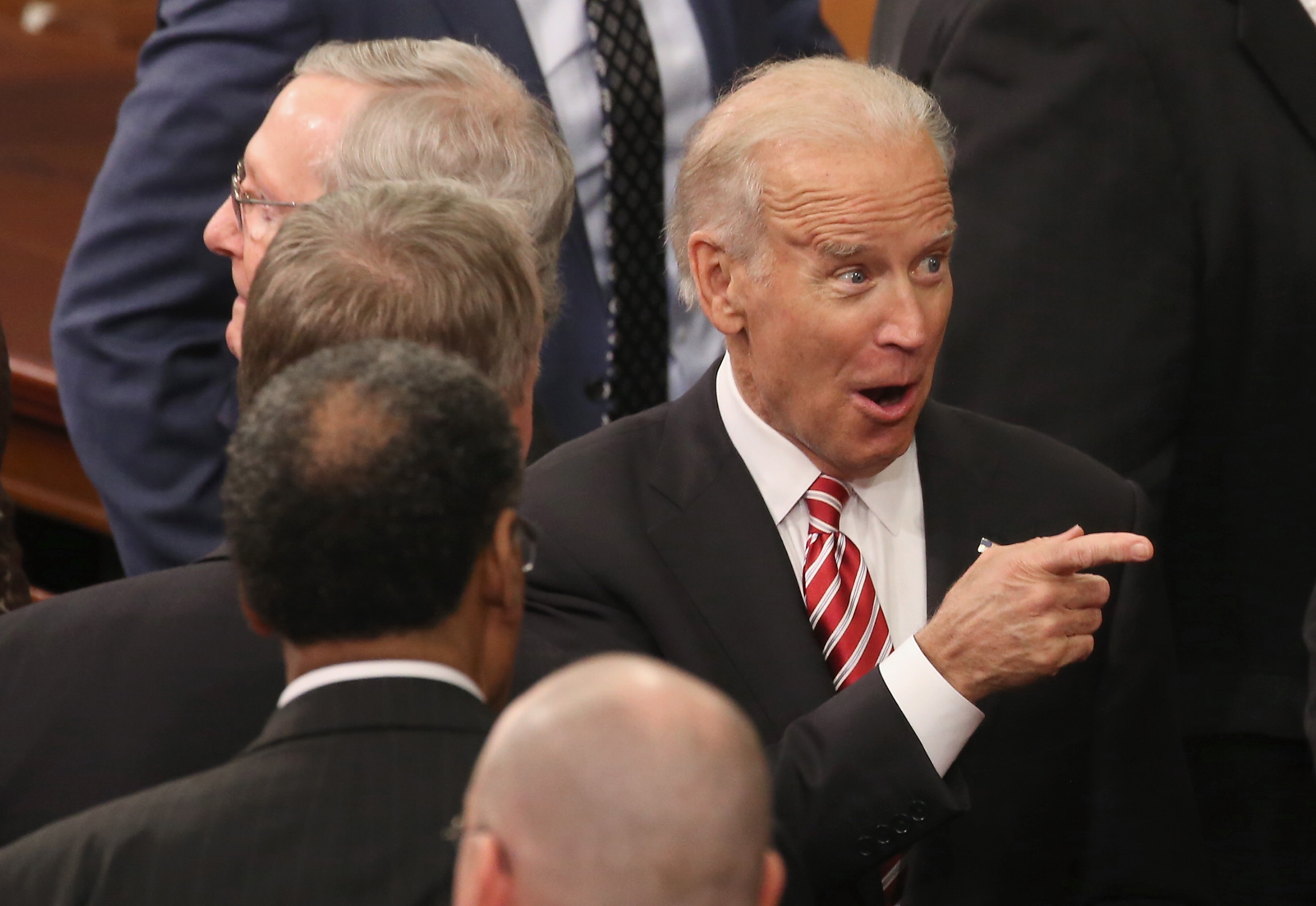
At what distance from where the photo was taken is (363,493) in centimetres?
136

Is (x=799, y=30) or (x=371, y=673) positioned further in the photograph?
(x=799, y=30)

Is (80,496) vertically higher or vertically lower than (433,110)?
lower

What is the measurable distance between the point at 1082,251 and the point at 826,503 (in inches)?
26.8

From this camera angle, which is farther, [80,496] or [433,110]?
[80,496]

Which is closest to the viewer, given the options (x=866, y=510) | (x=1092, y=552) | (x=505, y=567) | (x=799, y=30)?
(x=505, y=567)

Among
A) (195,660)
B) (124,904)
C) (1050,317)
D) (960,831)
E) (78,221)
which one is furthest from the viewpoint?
(78,221)

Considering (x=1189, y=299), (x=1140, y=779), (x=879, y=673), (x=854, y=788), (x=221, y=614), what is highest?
(x=221, y=614)

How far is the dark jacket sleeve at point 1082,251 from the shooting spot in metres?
2.64

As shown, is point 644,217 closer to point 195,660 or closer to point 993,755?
point 993,755

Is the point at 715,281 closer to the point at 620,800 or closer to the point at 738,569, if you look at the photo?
the point at 738,569

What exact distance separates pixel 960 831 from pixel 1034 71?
3.88 ft

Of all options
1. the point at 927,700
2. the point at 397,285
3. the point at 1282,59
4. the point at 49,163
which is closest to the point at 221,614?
the point at 397,285

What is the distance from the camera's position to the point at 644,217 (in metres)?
3.07

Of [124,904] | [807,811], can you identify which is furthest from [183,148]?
[124,904]
